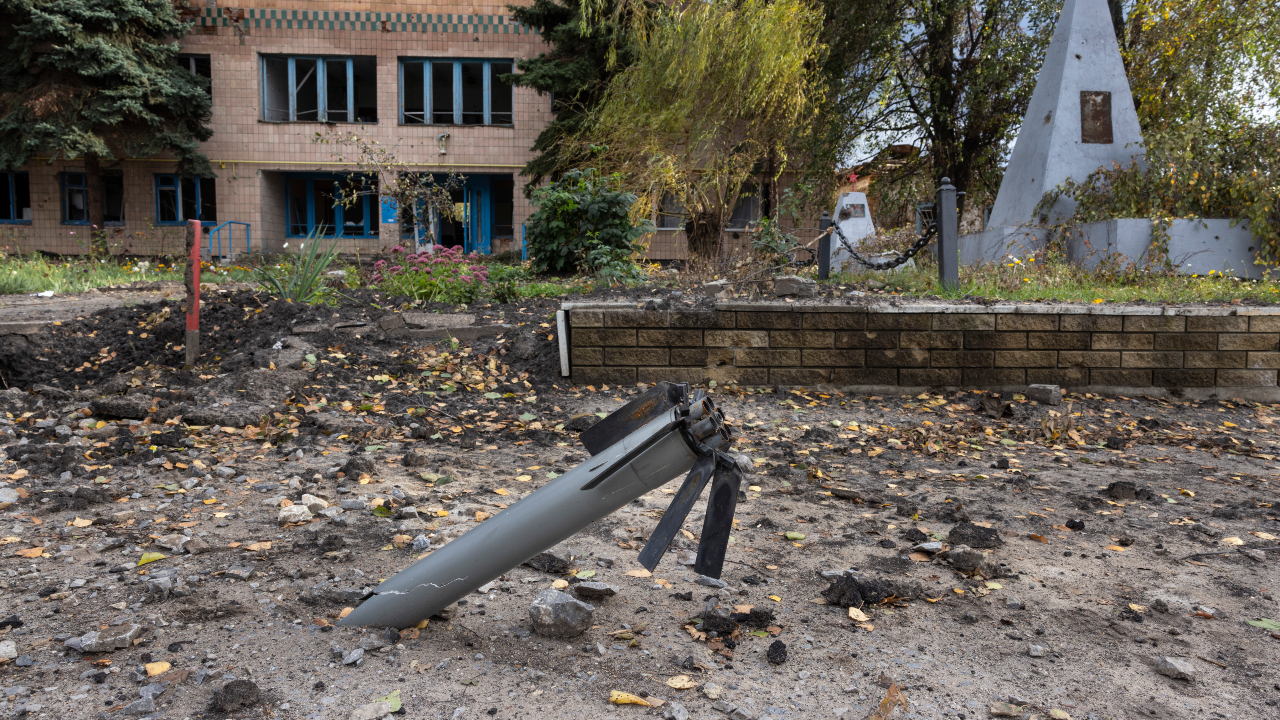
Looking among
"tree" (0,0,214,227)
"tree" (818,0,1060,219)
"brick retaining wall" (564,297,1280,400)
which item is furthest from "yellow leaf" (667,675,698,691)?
"tree" (0,0,214,227)

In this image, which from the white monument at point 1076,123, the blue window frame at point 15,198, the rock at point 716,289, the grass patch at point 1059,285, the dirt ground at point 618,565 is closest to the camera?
the dirt ground at point 618,565

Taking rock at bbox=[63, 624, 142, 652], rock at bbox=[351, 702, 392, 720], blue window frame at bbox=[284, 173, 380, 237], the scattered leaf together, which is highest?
blue window frame at bbox=[284, 173, 380, 237]

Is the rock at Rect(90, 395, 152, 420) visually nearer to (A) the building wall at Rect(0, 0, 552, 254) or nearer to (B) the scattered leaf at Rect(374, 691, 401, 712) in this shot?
(B) the scattered leaf at Rect(374, 691, 401, 712)

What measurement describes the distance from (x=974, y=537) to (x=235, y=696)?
2.42 m

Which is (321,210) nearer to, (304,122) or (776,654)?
(304,122)

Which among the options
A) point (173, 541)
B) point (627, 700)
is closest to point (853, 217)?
point (173, 541)

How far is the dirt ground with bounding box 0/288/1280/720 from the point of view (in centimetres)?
174

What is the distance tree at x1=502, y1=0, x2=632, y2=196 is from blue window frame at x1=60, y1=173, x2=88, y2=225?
11.8 m

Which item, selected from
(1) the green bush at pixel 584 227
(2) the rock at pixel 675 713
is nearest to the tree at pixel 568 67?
(1) the green bush at pixel 584 227

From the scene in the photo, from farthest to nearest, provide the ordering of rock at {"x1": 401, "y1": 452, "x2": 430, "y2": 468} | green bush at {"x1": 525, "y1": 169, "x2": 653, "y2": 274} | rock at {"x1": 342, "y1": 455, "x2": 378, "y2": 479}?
green bush at {"x1": 525, "y1": 169, "x2": 653, "y2": 274} → rock at {"x1": 401, "y1": 452, "x2": 430, "y2": 468} → rock at {"x1": 342, "y1": 455, "x2": 378, "y2": 479}

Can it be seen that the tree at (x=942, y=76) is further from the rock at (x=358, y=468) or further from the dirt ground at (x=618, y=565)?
the rock at (x=358, y=468)

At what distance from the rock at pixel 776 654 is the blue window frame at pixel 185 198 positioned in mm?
19672

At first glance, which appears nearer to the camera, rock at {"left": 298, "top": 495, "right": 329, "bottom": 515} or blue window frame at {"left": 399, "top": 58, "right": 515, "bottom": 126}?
rock at {"left": 298, "top": 495, "right": 329, "bottom": 515}

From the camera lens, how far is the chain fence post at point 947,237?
6.62 m
